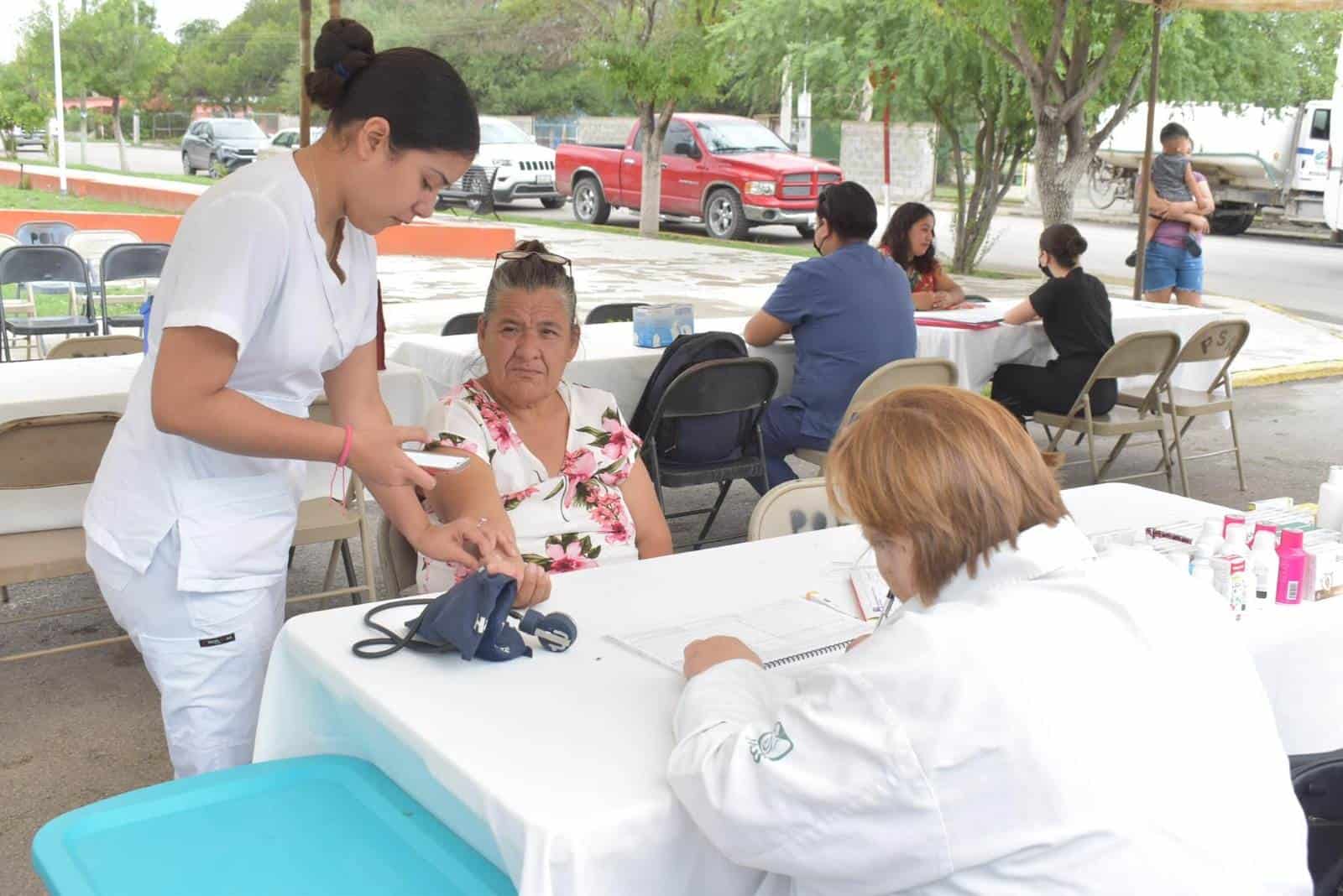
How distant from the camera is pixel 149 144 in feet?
133

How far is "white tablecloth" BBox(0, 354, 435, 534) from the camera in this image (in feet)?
13.1

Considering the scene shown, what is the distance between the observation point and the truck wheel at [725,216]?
17.8 m

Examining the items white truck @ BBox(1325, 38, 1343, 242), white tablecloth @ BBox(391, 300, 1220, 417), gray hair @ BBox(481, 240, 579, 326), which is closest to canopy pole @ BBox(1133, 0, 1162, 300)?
white tablecloth @ BBox(391, 300, 1220, 417)

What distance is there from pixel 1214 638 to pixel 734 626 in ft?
2.75

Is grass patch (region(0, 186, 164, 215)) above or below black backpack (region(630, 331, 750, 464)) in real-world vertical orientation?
above

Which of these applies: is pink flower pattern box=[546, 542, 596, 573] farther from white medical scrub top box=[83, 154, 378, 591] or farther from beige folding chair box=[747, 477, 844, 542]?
white medical scrub top box=[83, 154, 378, 591]

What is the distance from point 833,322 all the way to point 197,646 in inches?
134

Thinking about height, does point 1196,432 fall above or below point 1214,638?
below

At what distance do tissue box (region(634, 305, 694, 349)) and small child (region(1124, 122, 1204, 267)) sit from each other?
247 inches

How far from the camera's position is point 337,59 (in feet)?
6.58

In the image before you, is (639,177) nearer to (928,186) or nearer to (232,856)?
(928,186)

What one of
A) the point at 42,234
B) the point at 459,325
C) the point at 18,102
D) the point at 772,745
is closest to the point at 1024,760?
the point at 772,745

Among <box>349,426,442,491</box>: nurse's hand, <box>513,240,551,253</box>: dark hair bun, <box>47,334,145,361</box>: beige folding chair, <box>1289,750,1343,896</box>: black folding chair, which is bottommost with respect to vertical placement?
<box>1289,750,1343,896</box>: black folding chair

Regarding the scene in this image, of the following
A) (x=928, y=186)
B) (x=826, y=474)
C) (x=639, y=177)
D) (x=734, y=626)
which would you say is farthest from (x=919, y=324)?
(x=928, y=186)
